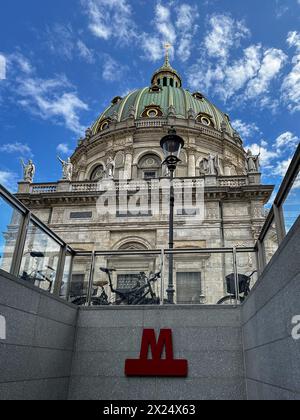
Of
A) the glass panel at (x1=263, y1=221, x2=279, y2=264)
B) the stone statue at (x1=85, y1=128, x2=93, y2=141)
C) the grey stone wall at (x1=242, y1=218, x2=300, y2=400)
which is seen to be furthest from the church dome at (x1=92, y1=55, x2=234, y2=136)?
the grey stone wall at (x1=242, y1=218, x2=300, y2=400)

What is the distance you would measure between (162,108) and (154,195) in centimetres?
1855

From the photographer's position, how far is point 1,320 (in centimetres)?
468

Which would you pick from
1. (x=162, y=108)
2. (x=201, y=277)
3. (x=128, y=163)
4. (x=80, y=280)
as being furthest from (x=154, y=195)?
(x=162, y=108)

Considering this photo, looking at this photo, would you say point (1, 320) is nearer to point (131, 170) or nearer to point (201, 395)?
point (201, 395)

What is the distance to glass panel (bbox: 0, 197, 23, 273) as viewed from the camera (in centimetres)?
514

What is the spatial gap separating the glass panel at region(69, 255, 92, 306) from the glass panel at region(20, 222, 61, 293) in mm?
797

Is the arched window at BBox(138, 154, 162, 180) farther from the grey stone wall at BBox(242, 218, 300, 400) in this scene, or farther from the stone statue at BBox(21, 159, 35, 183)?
the grey stone wall at BBox(242, 218, 300, 400)

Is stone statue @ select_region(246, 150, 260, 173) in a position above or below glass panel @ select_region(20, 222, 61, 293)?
above

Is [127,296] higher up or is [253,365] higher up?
[127,296]

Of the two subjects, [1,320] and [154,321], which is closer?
[1,320]

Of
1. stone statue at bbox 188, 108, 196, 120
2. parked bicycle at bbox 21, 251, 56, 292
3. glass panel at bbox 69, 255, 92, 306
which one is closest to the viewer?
parked bicycle at bbox 21, 251, 56, 292

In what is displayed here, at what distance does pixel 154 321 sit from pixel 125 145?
92.1ft

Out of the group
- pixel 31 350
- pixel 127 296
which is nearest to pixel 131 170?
pixel 127 296

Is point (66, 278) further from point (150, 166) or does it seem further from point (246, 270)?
point (150, 166)
